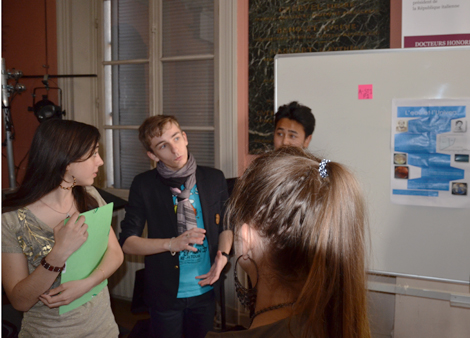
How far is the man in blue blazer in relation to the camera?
1725 mm

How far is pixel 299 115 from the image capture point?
209 cm

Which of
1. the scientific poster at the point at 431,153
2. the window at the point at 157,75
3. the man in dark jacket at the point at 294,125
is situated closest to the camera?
the scientific poster at the point at 431,153

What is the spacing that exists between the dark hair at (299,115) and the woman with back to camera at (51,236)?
104cm

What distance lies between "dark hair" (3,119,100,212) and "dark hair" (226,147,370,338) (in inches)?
31.5

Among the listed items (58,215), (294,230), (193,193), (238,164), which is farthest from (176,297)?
(238,164)

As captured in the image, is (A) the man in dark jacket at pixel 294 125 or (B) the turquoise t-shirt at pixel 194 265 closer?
(B) the turquoise t-shirt at pixel 194 265

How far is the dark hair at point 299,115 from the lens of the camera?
2.09m

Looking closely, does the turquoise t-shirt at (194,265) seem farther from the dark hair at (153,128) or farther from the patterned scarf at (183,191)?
the dark hair at (153,128)

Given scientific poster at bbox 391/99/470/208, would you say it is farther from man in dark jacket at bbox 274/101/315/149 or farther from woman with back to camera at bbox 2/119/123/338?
woman with back to camera at bbox 2/119/123/338

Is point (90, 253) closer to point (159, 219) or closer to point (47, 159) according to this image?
point (47, 159)

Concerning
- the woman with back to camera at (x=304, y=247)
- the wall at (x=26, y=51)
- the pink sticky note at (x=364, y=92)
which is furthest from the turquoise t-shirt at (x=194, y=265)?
the wall at (x=26, y=51)

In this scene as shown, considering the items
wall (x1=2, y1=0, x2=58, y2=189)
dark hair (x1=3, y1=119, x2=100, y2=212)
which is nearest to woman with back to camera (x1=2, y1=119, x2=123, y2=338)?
dark hair (x1=3, y1=119, x2=100, y2=212)

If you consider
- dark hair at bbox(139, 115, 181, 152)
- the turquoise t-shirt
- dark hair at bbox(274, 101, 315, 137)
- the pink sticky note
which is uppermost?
the pink sticky note

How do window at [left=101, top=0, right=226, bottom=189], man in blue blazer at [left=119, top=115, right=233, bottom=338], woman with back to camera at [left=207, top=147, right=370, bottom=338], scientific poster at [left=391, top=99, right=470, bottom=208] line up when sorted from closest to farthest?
woman with back to camera at [left=207, top=147, right=370, bottom=338], man in blue blazer at [left=119, top=115, right=233, bottom=338], scientific poster at [left=391, top=99, right=470, bottom=208], window at [left=101, top=0, right=226, bottom=189]
